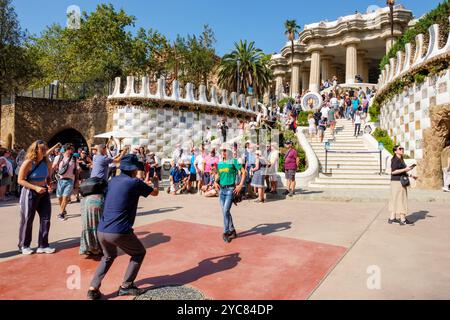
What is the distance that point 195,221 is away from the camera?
23.7 ft

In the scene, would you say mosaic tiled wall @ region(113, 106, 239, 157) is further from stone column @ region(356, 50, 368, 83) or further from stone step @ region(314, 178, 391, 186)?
stone column @ region(356, 50, 368, 83)

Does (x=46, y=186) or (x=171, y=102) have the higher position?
(x=171, y=102)

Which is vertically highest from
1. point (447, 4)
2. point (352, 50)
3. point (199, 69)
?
point (352, 50)

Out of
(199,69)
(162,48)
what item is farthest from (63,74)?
(199,69)

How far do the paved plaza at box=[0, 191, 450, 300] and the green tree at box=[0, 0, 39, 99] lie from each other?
1559 centimetres

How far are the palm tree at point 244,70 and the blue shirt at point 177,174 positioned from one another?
27.5 metres

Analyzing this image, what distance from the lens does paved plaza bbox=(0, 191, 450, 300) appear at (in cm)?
367

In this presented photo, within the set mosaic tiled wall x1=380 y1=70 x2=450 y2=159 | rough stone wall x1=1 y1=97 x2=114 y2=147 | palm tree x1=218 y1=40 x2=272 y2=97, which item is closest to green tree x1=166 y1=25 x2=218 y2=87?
palm tree x1=218 y1=40 x2=272 y2=97

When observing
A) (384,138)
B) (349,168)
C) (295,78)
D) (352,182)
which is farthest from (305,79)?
(352,182)

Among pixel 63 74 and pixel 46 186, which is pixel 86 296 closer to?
pixel 46 186

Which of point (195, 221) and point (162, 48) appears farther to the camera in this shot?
point (162, 48)

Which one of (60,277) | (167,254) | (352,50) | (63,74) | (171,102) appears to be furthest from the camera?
(352,50)
